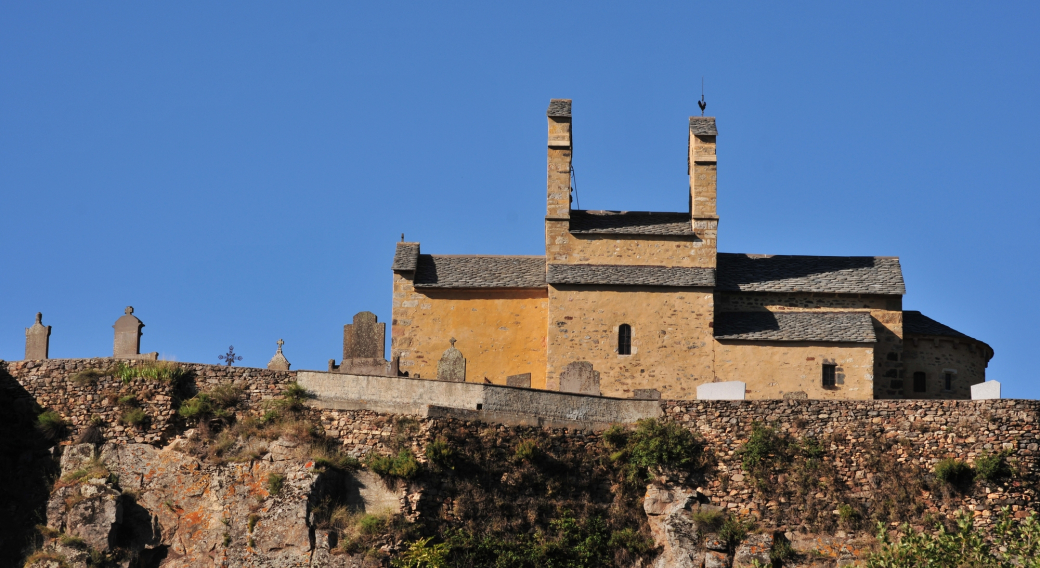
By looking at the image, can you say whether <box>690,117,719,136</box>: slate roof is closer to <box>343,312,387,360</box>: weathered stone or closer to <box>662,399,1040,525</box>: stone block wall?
<box>662,399,1040,525</box>: stone block wall

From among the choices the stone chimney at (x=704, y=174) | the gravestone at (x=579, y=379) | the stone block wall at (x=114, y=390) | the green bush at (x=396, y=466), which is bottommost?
the green bush at (x=396, y=466)

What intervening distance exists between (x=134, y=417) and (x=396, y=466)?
687cm

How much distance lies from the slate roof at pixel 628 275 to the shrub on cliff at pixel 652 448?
22.8 feet

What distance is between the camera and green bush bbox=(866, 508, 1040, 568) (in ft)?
108

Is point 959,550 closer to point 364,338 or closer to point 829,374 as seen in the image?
point 829,374

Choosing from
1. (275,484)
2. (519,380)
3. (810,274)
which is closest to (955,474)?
(810,274)

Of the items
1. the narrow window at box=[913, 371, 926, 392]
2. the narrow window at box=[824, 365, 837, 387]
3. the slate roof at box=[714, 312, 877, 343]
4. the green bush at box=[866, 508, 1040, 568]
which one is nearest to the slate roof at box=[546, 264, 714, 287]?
the slate roof at box=[714, 312, 877, 343]

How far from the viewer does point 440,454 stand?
125 feet

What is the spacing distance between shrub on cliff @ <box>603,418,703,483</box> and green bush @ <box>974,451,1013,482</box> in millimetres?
6786

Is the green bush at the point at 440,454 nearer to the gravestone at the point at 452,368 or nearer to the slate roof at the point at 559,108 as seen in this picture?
the gravestone at the point at 452,368

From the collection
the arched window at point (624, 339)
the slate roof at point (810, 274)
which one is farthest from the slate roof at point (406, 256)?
the slate roof at point (810, 274)

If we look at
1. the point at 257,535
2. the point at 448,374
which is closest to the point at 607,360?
the point at 448,374

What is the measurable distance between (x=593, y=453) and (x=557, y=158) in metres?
11.3

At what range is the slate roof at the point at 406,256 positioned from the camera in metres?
46.9
